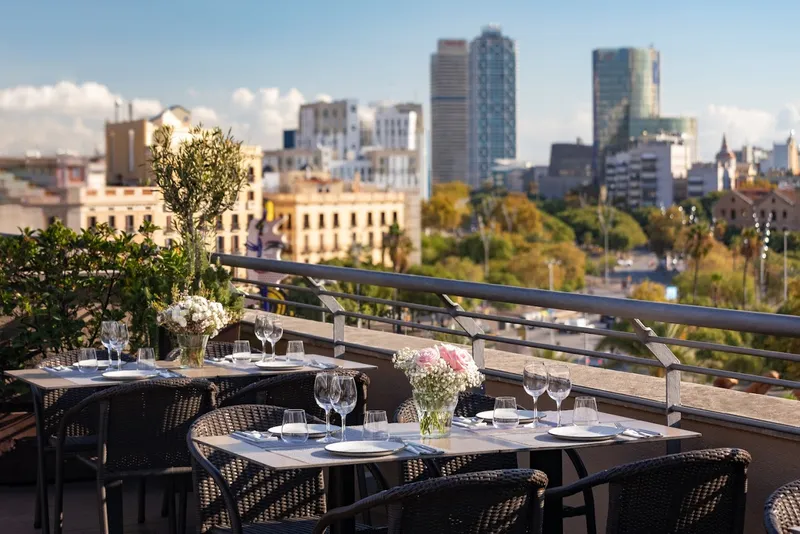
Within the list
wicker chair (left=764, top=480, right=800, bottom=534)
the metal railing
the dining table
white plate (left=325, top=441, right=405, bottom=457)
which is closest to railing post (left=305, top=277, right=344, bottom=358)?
the metal railing

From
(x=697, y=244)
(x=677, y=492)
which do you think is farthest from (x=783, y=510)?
(x=697, y=244)

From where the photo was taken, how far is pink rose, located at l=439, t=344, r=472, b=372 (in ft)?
14.0

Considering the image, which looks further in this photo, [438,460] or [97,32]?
[97,32]

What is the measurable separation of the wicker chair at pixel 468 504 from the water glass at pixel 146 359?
2.77 meters

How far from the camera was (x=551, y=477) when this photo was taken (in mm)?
4414

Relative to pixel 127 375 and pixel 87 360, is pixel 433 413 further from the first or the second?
pixel 87 360

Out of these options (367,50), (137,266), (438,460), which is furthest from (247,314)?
(367,50)

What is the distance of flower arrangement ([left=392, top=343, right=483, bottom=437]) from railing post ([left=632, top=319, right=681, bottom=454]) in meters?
0.94

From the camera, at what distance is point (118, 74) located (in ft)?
Answer: 433

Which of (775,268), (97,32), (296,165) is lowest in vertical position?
(775,268)

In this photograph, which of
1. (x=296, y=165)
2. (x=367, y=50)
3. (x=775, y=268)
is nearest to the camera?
(x=775, y=268)

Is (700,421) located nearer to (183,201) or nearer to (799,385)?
(799,385)

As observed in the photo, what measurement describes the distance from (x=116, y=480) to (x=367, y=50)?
194073mm

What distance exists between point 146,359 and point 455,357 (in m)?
2.22
